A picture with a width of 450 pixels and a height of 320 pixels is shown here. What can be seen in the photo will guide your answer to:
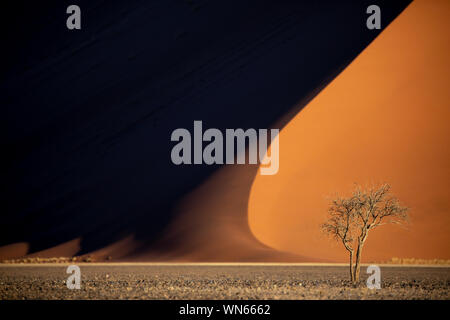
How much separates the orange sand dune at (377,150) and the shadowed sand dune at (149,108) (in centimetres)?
156

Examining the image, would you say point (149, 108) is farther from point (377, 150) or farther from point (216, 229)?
point (377, 150)

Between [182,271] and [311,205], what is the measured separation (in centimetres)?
1208

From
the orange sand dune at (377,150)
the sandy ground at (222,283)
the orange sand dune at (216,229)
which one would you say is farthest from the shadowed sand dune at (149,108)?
the sandy ground at (222,283)

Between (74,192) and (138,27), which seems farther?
(138,27)

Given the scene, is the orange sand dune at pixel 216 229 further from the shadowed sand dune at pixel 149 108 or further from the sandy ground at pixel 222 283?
the sandy ground at pixel 222 283

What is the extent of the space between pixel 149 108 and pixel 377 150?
18.4m

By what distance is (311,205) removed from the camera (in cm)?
3309

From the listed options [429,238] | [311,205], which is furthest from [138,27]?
[429,238]

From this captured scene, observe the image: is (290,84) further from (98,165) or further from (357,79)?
(98,165)

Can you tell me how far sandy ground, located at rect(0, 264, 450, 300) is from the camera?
50.1 feet

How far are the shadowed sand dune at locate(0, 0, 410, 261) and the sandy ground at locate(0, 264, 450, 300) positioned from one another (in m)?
5.56

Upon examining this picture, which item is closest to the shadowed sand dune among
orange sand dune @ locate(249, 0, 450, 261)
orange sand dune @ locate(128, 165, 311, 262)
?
orange sand dune @ locate(128, 165, 311, 262)

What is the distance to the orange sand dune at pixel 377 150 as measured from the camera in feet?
103

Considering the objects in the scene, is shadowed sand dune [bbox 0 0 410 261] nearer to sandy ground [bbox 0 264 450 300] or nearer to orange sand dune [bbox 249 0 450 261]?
orange sand dune [bbox 249 0 450 261]
